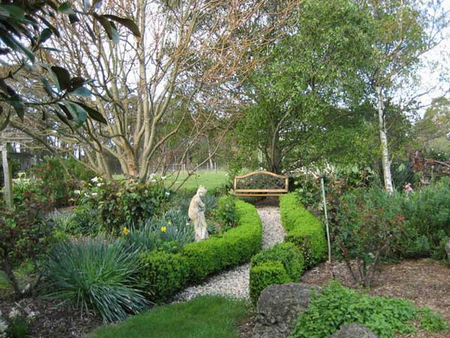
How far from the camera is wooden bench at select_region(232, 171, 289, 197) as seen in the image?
12047 millimetres

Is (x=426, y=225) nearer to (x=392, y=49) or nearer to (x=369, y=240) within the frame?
(x=369, y=240)

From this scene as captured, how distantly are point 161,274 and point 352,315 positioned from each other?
9.08ft

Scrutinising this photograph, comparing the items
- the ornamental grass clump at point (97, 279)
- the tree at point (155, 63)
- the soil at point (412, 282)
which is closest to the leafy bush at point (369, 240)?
the soil at point (412, 282)

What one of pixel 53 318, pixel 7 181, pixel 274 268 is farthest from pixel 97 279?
pixel 7 181

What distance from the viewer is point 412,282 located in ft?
14.8

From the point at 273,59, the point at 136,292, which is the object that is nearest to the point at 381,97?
the point at 273,59

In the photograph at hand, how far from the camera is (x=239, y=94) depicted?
12180mm

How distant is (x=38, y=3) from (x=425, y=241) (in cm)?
562

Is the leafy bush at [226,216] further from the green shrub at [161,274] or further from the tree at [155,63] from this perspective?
the green shrub at [161,274]

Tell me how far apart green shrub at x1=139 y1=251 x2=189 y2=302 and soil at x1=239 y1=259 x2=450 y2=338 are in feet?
4.38

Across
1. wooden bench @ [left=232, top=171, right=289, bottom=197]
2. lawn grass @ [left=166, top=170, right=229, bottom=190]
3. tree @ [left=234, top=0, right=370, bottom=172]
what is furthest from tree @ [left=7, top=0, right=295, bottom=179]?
wooden bench @ [left=232, top=171, right=289, bottom=197]

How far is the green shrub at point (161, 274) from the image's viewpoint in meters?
5.02

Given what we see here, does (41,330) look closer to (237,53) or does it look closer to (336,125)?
(237,53)

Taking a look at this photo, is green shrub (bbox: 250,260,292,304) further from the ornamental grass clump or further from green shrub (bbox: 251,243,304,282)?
the ornamental grass clump
